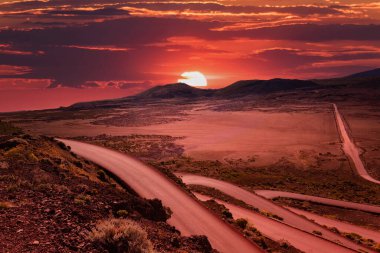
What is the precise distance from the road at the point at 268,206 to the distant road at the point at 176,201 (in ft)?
40.3

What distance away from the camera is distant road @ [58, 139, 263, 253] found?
25203mm

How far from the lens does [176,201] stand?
32188 millimetres

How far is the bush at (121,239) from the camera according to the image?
13.9 m

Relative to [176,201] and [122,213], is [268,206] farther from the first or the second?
[122,213]

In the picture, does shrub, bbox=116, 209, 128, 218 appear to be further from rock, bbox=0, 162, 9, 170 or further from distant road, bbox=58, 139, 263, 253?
rock, bbox=0, 162, 9, 170

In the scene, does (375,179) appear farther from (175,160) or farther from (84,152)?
(84,152)

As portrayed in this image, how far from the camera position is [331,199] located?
5500 cm

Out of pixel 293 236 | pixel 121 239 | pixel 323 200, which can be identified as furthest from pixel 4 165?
pixel 323 200

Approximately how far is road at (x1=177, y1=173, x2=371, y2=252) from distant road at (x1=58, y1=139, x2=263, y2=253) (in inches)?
483

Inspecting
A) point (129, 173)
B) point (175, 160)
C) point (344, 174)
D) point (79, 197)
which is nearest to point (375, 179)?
point (344, 174)

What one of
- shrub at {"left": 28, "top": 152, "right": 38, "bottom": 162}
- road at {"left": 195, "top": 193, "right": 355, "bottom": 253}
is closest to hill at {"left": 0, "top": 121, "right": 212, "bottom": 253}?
shrub at {"left": 28, "top": 152, "right": 38, "bottom": 162}

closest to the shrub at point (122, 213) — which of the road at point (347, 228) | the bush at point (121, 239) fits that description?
the bush at point (121, 239)

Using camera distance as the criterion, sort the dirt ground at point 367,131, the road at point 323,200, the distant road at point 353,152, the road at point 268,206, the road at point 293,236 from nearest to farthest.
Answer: the road at point 293,236 < the road at point 268,206 < the road at point 323,200 < the distant road at point 353,152 < the dirt ground at point 367,131

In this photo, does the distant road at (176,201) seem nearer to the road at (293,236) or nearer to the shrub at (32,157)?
the road at (293,236)
